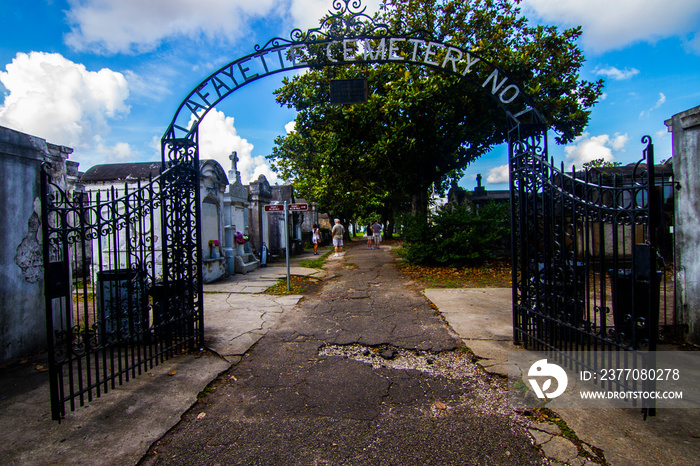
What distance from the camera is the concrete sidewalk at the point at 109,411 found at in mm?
2609

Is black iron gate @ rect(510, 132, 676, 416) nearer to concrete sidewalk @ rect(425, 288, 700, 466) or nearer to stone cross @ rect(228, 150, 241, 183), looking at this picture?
concrete sidewalk @ rect(425, 288, 700, 466)

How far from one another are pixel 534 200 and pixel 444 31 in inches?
399

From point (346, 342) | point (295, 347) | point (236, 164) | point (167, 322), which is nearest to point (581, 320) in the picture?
point (346, 342)

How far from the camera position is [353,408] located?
126 inches

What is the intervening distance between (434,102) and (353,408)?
976 centimetres

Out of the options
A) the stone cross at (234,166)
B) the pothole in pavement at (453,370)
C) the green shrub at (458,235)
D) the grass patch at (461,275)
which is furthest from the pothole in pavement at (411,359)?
the stone cross at (234,166)

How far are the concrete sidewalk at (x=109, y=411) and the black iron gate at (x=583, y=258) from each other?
3587 millimetres

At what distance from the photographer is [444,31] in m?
12.1

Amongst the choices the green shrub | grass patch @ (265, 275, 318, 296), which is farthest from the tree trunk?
grass patch @ (265, 275, 318, 296)

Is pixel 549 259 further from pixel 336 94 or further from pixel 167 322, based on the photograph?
pixel 167 322

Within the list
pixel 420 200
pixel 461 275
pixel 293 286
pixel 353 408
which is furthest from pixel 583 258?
pixel 420 200

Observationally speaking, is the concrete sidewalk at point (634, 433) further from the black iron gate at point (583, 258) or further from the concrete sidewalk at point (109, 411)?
the concrete sidewalk at point (109, 411)

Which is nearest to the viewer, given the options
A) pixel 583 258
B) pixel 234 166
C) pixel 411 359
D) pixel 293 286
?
pixel 583 258

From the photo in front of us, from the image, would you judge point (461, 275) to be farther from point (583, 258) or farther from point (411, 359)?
point (583, 258)
